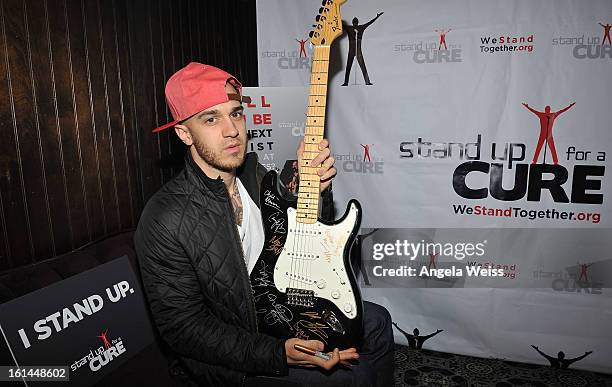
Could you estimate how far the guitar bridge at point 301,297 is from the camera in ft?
4.83

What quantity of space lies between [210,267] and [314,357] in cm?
47

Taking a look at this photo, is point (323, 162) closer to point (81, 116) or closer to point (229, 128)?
point (229, 128)

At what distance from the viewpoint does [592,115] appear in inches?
92.0

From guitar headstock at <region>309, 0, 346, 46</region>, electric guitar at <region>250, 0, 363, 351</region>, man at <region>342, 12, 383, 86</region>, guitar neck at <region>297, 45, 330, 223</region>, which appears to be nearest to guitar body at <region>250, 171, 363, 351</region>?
electric guitar at <region>250, 0, 363, 351</region>

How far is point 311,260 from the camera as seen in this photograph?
149 cm

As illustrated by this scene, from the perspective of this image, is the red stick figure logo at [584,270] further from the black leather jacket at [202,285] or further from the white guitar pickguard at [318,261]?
the black leather jacket at [202,285]

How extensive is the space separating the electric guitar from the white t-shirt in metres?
0.13

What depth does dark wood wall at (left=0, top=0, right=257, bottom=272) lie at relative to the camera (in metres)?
1.53

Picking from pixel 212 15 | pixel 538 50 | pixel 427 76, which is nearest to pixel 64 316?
pixel 212 15

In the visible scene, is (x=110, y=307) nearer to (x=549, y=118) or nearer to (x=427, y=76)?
(x=427, y=76)

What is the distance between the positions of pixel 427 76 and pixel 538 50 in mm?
598
